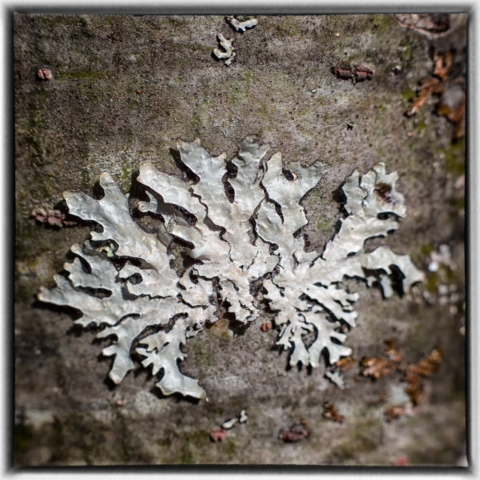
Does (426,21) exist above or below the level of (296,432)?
above

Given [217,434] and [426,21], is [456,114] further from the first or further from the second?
[217,434]

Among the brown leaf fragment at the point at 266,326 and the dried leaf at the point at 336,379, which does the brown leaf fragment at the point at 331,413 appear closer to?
the dried leaf at the point at 336,379

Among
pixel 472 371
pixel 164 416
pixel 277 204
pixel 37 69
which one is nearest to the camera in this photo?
pixel 37 69

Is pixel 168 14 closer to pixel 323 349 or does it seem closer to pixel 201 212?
pixel 201 212

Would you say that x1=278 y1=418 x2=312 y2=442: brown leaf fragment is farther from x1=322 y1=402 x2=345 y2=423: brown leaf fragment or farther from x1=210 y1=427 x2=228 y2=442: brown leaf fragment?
x1=210 y1=427 x2=228 y2=442: brown leaf fragment

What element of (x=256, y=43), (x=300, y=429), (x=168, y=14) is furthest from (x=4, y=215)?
(x=300, y=429)

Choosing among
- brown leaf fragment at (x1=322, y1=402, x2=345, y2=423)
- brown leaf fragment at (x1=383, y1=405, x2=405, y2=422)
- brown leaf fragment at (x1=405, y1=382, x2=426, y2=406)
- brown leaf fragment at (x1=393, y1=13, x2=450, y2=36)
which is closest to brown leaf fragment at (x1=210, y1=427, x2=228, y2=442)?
brown leaf fragment at (x1=322, y1=402, x2=345, y2=423)

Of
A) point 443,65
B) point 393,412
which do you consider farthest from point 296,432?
point 443,65
